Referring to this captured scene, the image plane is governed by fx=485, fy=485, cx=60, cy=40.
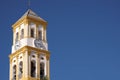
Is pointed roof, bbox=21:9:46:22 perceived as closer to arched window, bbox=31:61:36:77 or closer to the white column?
the white column

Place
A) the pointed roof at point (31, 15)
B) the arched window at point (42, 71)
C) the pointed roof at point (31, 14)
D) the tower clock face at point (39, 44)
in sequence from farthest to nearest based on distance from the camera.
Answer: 1. the pointed roof at point (31, 14)
2. the pointed roof at point (31, 15)
3. the tower clock face at point (39, 44)
4. the arched window at point (42, 71)

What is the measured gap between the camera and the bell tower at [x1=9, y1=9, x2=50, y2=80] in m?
70.9

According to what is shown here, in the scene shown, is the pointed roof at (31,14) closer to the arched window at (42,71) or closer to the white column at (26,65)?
the white column at (26,65)

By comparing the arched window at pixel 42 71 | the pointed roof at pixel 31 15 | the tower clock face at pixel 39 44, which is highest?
the pointed roof at pixel 31 15

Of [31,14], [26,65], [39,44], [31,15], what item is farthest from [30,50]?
[31,14]

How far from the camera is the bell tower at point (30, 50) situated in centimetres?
7088

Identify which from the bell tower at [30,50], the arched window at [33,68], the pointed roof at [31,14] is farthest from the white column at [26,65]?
the pointed roof at [31,14]

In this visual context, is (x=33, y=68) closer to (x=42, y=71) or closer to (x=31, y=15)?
(x=42, y=71)

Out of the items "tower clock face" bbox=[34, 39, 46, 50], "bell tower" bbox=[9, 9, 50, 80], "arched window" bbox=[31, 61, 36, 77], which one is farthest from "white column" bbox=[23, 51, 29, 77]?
"tower clock face" bbox=[34, 39, 46, 50]

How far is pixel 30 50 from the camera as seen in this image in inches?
2822

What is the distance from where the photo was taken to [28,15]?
74.8 m

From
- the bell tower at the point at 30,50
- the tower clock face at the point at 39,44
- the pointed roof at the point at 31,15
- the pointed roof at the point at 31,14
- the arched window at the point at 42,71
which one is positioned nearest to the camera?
the bell tower at the point at 30,50

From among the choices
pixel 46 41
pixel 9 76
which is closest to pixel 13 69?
pixel 9 76

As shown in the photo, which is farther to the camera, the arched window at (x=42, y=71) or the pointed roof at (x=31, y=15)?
the pointed roof at (x=31, y=15)
